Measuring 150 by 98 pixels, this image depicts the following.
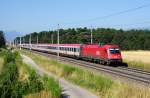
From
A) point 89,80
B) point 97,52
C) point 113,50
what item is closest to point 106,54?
point 113,50

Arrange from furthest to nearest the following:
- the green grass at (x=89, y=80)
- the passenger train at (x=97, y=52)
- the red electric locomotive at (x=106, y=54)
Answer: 1. the passenger train at (x=97, y=52)
2. the red electric locomotive at (x=106, y=54)
3. the green grass at (x=89, y=80)

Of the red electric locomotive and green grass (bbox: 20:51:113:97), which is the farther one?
the red electric locomotive

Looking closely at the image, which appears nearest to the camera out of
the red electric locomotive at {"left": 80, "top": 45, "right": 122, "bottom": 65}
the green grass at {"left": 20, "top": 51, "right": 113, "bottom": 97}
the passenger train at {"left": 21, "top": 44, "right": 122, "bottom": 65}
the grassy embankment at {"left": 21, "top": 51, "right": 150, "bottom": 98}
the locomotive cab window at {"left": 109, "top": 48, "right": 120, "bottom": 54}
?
the grassy embankment at {"left": 21, "top": 51, "right": 150, "bottom": 98}

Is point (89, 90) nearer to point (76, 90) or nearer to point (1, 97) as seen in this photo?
point (76, 90)

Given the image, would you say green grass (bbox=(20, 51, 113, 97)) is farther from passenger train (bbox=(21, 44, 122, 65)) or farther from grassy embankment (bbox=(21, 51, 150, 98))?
passenger train (bbox=(21, 44, 122, 65))

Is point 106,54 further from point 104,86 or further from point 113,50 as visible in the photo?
point 104,86

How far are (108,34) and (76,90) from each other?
94508 mm

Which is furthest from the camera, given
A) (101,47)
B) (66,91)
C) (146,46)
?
(146,46)

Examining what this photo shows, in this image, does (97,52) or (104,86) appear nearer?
(104,86)

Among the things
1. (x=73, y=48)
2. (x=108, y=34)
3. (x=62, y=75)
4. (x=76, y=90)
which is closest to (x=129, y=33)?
(x=108, y=34)

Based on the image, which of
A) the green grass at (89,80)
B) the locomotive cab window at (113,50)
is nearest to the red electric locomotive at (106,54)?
the locomotive cab window at (113,50)

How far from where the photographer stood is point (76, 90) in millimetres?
24891

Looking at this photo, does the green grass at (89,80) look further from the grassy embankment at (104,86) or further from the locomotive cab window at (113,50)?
the locomotive cab window at (113,50)

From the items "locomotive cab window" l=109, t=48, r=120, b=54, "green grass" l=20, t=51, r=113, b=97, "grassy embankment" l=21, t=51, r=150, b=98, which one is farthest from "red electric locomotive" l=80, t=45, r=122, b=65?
"grassy embankment" l=21, t=51, r=150, b=98
